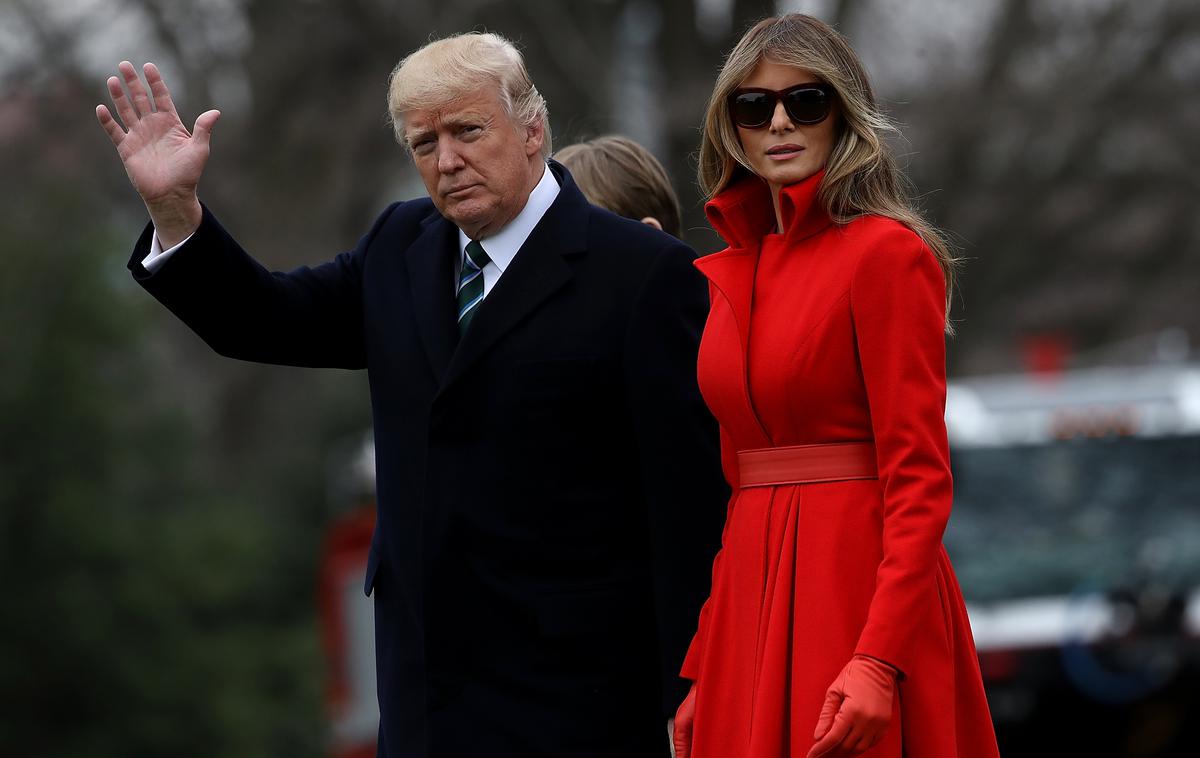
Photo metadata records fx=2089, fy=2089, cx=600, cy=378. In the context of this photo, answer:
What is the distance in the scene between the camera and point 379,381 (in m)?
3.99

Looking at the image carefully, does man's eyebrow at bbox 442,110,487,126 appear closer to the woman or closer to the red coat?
the woman

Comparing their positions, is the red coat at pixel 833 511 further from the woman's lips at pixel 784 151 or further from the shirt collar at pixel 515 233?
the shirt collar at pixel 515 233

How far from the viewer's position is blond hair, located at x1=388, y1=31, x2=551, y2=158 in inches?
149

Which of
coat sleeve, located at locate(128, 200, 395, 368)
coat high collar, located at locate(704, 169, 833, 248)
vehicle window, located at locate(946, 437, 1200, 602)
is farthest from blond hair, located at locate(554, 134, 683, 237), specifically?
vehicle window, located at locate(946, 437, 1200, 602)

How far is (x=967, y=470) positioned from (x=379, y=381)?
23.8ft

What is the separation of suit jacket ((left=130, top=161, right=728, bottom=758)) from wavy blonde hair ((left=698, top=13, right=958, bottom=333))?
1.65 ft

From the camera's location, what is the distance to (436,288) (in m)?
3.94

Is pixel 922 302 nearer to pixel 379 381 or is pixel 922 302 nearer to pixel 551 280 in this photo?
pixel 551 280

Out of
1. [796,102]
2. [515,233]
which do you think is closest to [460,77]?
[515,233]

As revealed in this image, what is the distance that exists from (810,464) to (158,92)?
1378 mm

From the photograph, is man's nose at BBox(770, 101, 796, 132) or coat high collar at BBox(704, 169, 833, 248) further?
coat high collar at BBox(704, 169, 833, 248)

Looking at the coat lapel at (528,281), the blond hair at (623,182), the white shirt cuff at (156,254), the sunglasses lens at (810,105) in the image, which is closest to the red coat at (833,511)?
the sunglasses lens at (810,105)

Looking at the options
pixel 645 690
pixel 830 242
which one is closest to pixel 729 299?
pixel 830 242

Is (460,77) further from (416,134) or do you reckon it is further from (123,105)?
(123,105)
